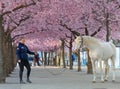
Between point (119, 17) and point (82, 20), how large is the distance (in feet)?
17.3

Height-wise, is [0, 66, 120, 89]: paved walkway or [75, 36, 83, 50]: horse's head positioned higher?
[75, 36, 83, 50]: horse's head

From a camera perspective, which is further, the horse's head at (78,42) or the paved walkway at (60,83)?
the horse's head at (78,42)

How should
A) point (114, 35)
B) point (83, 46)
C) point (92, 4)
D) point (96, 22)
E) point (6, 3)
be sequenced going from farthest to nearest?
1. point (114, 35)
2. point (96, 22)
3. point (92, 4)
4. point (6, 3)
5. point (83, 46)

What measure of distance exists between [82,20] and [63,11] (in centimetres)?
565

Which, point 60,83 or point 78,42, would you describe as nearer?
point 78,42

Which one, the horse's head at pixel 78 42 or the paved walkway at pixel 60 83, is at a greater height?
the horse's head at pixel 78 42

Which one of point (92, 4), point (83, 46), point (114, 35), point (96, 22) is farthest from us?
point (114, 35)

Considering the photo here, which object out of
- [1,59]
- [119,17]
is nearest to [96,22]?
[119,17]

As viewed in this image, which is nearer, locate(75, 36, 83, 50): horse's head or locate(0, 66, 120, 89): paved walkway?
locate(0, 66, 120, 89): paved walkway

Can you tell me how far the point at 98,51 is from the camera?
69.3 ft

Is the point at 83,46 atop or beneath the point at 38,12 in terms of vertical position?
beneath

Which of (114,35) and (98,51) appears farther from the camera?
(114,35)

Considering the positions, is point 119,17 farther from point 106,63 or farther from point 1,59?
point 1,59

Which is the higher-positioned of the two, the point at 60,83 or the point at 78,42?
the point at 78,42
